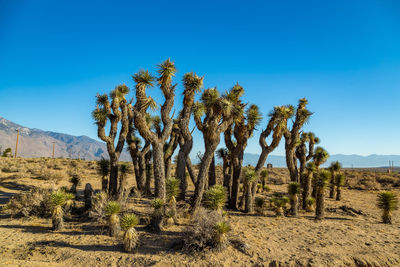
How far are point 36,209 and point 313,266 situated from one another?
1139 centimetres

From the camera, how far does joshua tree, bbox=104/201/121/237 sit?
327 inches

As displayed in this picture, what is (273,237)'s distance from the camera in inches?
350

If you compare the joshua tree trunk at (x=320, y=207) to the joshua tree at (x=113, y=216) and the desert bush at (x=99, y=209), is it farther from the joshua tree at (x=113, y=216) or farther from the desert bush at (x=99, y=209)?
the desert bush at (x=99, y=209)

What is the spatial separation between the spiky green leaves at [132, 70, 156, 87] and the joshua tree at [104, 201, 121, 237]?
545 centimetres

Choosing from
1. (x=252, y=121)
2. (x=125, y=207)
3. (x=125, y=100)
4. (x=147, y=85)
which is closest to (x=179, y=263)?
(x=125, y=207)

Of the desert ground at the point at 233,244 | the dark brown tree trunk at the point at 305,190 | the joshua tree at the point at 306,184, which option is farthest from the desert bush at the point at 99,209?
the dark brown tree trunk at the point at 305,190

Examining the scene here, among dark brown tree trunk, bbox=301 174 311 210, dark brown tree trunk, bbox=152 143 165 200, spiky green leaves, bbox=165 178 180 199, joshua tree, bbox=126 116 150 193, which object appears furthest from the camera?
joshua tree, bbox=126 116 150 193

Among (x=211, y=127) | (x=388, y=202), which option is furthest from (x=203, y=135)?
(x=388, y=202)

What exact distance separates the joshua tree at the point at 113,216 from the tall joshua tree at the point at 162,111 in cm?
218

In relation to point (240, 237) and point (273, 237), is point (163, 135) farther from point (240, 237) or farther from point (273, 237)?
point (273, 237)

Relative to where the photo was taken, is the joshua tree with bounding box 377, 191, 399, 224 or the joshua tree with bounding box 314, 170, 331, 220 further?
the joshua tree with bounding box 314, 170, 331, 220

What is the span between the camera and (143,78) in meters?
10.9

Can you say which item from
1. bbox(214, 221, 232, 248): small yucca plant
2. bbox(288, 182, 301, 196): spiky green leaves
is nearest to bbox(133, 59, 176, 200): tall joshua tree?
bbox(214, 221, 232, 248): small yucca plant

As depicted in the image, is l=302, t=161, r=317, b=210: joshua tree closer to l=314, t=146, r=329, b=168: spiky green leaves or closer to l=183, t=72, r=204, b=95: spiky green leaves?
l=314, t=146, r=329, b=168: spiky green leaves
